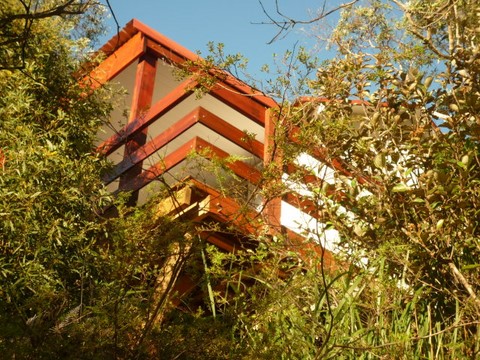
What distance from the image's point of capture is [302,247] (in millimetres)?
5957

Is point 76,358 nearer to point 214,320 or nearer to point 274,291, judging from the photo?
point 214,320

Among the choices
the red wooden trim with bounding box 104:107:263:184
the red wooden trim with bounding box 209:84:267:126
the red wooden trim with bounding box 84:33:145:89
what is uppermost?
the red wooden trim with bounding box 84:33:145:89

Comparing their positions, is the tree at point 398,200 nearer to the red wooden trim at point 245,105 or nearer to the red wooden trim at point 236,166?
the red wooden trim at point 236,166

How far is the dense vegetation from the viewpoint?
4.39 metres

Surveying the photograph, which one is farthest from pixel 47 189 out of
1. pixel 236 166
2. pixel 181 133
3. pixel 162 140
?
pixel 162 140

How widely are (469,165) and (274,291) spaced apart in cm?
166

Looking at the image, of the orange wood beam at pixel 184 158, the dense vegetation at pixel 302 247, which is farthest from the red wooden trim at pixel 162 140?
the dense vegetation at pixel 302 247

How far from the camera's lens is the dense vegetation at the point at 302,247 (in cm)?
439

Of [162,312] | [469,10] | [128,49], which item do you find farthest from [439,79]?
[128,49]

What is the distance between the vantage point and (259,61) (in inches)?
230

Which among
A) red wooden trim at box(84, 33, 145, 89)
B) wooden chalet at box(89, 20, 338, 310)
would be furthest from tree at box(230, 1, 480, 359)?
red wooden trim at box(84, 33, 145, 89)

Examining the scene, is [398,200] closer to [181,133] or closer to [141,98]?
[181,133]

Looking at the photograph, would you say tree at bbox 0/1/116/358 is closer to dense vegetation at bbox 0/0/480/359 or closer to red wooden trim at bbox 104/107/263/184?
dense vegetation at bbox 0/0/480/359

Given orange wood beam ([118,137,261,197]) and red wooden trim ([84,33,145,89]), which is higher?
red wooden trim ([84,33,145,89])
